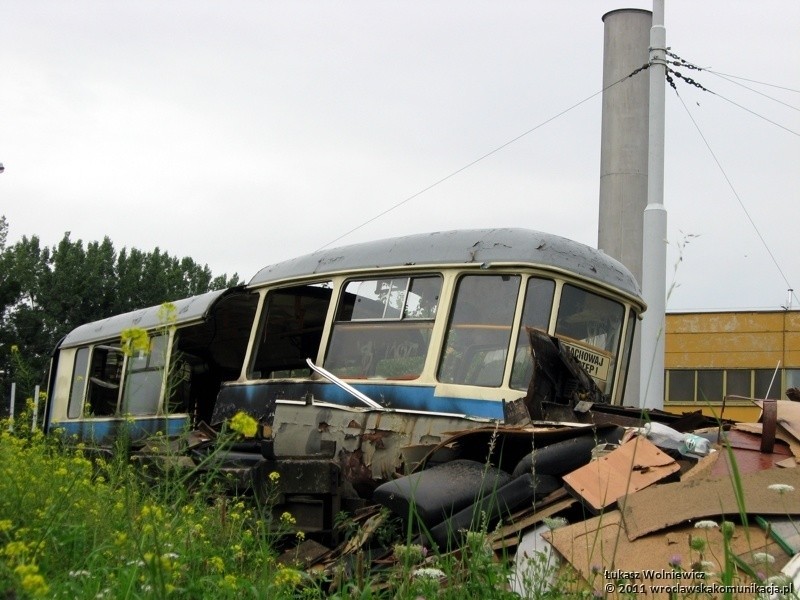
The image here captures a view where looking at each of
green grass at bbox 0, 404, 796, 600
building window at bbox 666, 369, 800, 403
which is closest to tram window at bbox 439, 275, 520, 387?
green grass at bbox 0, 404, 796, 600

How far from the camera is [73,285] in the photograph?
48.7 meters

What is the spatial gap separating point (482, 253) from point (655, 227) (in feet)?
17.9

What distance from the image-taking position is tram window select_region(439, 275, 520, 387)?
26.1ft

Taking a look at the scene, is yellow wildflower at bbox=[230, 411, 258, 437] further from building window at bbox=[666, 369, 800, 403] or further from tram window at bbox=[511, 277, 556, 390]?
building window at bbox=[666, 369, 800, 403]

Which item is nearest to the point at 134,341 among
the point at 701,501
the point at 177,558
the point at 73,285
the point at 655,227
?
the point at 177,558

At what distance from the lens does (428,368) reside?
8094mm

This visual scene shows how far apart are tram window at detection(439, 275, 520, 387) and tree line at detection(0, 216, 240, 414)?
121ft

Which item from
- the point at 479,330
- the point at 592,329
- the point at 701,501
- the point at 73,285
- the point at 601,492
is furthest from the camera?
the point at 73,285

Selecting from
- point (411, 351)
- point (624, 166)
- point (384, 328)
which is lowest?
point (411, 351)

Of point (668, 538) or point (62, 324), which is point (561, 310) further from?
point (62, 324)

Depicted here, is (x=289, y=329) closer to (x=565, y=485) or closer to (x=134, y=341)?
(x=565, y=485)

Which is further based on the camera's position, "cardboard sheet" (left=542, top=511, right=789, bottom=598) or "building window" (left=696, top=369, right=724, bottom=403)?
"building window" (left=696, top=369, right=724, bottom=403)

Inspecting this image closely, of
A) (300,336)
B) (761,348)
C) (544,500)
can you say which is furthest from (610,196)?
(761,348)

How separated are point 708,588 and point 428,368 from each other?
186 inches
